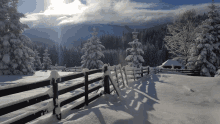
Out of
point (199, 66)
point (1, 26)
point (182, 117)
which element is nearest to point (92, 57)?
point (1, 26)

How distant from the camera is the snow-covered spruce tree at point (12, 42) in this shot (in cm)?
1639

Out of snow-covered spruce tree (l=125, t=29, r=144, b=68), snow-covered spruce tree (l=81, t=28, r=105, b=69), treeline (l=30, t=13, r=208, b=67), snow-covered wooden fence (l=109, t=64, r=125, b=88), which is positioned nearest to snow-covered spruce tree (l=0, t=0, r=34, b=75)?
snow-covered spruce tree (l=81, t=28, r=105, b=69)

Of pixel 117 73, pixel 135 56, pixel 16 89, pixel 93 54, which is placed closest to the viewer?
pixel 16 89

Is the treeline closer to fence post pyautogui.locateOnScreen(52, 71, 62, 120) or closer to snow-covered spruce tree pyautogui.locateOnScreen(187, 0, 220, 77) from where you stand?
snow-covered spruce tree pyautogui.locateOnScreen(187, 0, 220, 77)

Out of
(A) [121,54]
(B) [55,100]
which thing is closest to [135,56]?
(B) [55,100]

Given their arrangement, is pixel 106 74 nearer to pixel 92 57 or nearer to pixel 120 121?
pixel 120 121

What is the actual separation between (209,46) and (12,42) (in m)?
27.1

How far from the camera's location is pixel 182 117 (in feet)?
14.3

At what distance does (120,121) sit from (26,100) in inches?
92.4

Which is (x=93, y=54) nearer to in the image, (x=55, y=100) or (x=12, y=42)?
(x=12, y=42)

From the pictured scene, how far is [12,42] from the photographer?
16.8m

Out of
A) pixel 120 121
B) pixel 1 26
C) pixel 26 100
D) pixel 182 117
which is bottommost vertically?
pixel 182 117

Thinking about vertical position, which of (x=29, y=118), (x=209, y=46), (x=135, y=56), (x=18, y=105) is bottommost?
(x=29, y=118)

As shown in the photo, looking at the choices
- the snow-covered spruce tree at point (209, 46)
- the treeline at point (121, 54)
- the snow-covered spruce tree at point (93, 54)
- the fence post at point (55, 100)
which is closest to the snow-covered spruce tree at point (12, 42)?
the snow-covered spruce tree at point (93, 54)
